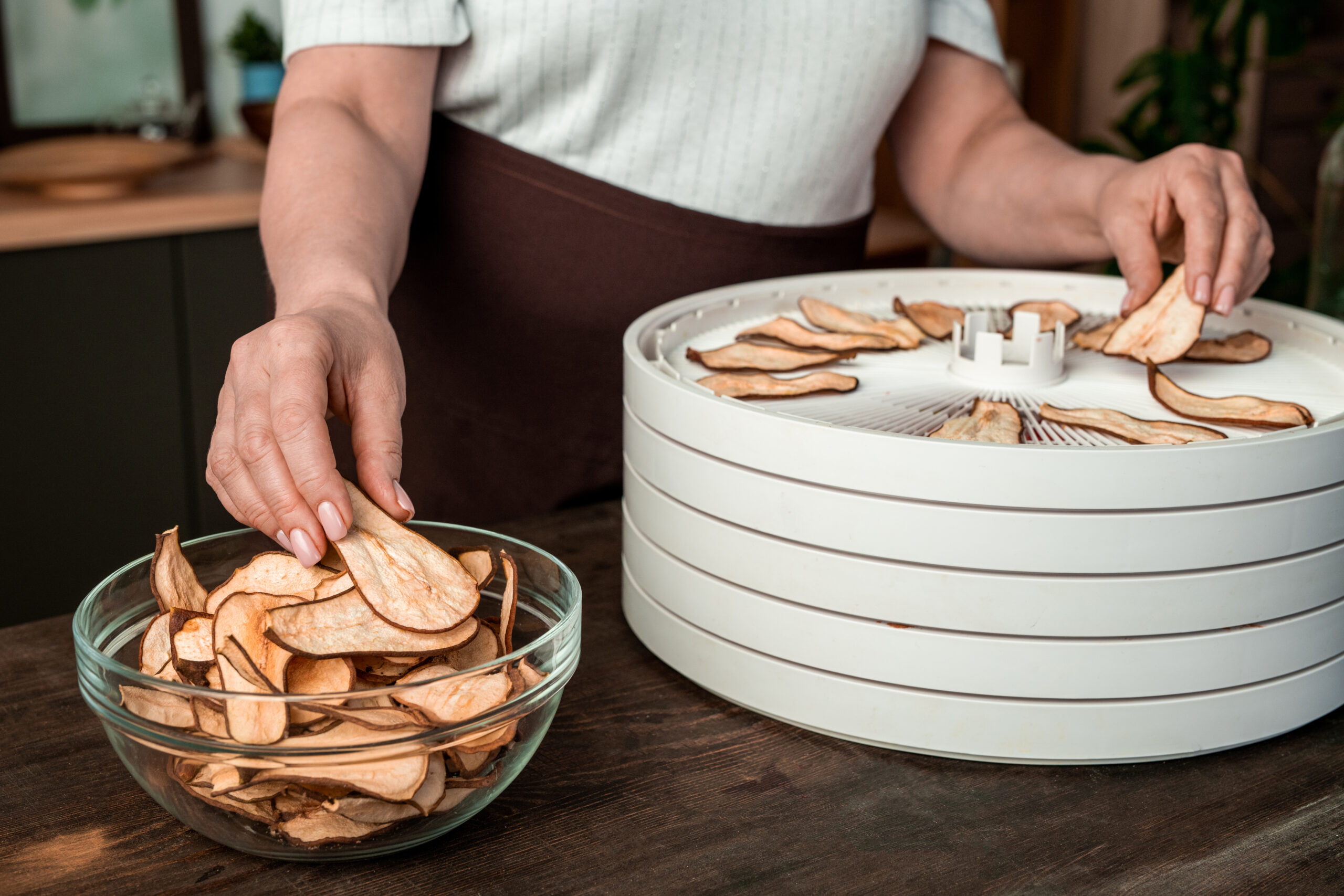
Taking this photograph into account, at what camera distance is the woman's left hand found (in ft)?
2.40

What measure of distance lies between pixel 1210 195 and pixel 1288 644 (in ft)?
1.09

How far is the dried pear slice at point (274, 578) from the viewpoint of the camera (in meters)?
0.52

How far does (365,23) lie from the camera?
2.67 ft

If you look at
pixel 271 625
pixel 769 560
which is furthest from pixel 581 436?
pixel 271 625

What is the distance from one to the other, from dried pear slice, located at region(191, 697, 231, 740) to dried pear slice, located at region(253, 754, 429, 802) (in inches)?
0.9

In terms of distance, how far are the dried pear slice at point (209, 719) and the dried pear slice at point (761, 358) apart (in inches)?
13.5

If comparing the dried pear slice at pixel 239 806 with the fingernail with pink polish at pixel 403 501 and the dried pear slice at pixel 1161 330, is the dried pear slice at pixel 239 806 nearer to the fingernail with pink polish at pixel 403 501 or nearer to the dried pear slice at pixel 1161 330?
the fingernail with pink polish at pixel 403 501

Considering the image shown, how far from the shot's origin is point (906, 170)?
48.2 inches

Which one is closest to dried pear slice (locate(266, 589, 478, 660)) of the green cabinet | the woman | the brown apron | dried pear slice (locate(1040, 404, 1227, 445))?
the woman

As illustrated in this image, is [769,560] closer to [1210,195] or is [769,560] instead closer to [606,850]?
[606,850]

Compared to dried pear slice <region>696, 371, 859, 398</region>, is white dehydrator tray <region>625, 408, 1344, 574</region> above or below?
A: below

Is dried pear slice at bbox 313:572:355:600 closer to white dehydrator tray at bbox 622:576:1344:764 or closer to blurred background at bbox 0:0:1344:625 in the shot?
white dehydrator tray at bbox 622:576:1344:764

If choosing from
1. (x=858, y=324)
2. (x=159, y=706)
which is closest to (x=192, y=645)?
(x=159, y=706)

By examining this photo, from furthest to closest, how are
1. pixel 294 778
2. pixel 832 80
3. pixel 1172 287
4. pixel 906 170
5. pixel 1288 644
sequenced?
pixel 906 170, pixel 832 80, pixel 1172 287, pixel 1288 644, pixel 294 778
